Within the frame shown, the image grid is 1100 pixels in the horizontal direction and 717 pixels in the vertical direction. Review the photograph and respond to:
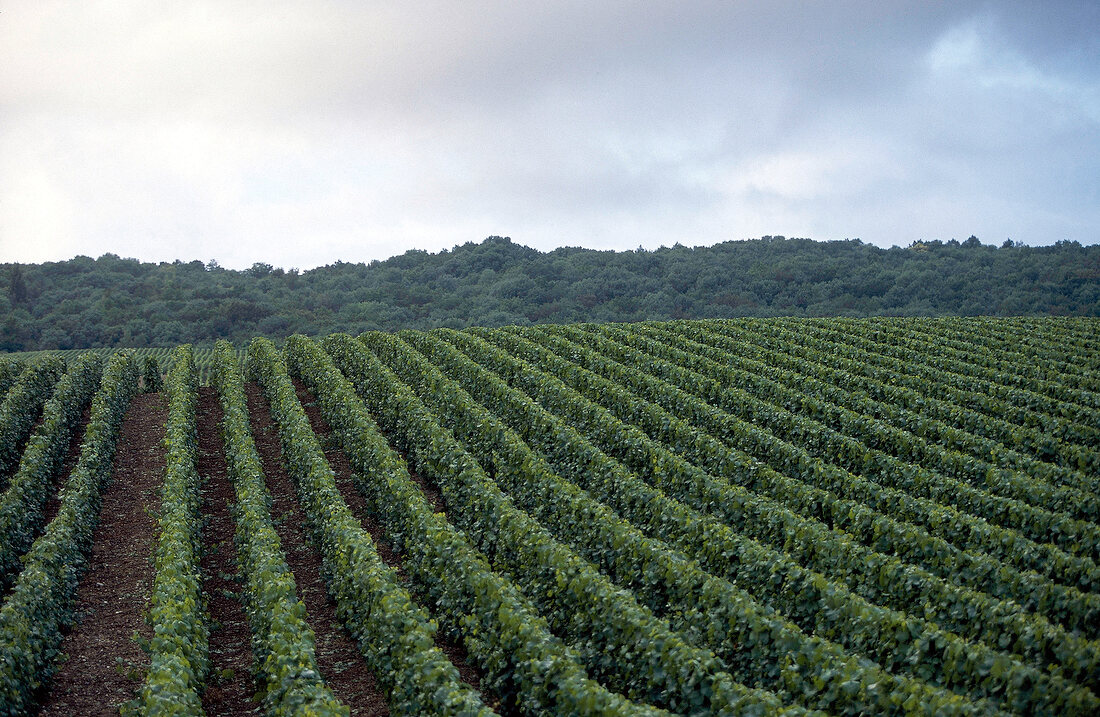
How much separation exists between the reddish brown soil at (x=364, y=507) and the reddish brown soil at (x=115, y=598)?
400 cm

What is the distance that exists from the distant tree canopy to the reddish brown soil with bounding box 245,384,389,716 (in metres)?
37.7

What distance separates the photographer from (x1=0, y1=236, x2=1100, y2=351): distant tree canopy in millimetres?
54969

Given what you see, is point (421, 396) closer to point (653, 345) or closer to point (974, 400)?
point (653, 345)

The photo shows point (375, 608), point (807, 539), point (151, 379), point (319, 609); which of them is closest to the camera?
point (375, 608)

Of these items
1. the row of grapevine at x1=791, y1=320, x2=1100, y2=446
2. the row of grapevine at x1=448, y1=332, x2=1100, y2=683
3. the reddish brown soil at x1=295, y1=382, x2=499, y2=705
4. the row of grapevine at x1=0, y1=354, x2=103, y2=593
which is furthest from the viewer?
the row of grapevine at x1=791, y1=320, x2=1100, y2=446

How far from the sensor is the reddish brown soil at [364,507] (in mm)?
11586

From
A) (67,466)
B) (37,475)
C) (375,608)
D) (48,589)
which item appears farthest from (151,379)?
(375,608)

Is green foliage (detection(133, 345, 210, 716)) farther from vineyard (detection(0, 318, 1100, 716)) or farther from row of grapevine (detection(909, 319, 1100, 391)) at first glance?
row of grapevine (detection(909, 319, 1100, 391))

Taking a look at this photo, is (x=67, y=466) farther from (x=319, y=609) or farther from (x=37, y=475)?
(x=319, y=609)

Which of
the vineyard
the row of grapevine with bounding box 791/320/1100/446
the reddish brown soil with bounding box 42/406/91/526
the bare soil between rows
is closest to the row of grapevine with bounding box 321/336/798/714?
the vineyard

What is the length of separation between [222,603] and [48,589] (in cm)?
260

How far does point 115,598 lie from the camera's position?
46.1ft

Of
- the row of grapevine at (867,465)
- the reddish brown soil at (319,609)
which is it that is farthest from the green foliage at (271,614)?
the row of grapevine at (867,465)

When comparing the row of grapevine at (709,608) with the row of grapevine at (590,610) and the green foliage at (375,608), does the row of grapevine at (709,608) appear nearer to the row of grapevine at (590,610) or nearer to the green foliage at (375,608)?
the row of grapevine at (590,610)
